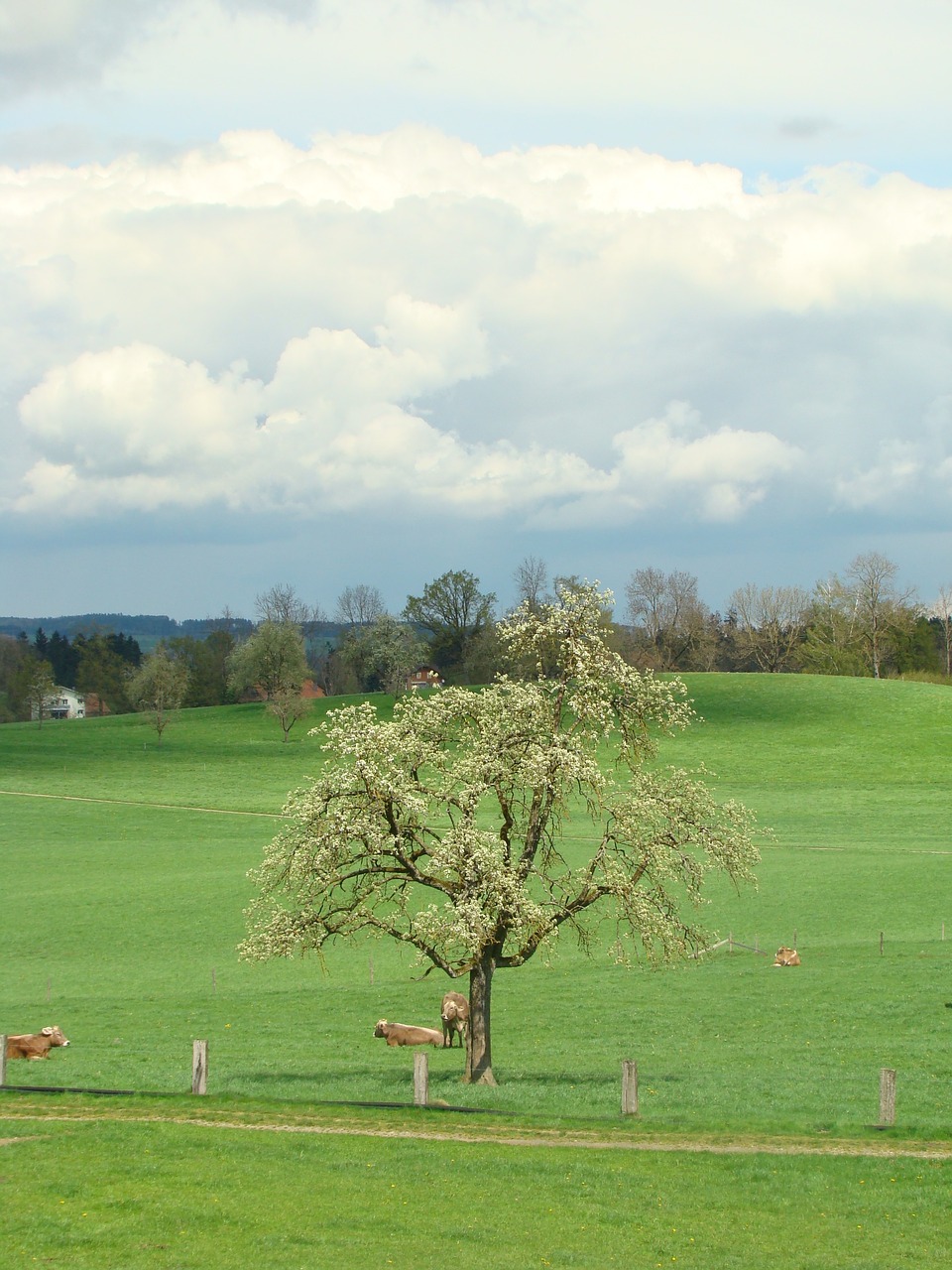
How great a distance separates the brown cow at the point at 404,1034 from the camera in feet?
99.7

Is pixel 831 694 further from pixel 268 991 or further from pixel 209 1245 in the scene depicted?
pixel 209 1245

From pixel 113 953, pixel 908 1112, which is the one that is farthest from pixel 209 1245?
pixel 113 953

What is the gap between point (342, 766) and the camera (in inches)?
941

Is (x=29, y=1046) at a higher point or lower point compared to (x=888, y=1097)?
lower

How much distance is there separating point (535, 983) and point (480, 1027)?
14.2 meters

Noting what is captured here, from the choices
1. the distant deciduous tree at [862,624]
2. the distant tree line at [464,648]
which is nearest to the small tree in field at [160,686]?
the distant tree line at [464,648]

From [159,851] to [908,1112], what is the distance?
49.5 meters

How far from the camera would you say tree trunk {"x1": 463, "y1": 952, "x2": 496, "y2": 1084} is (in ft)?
78.6

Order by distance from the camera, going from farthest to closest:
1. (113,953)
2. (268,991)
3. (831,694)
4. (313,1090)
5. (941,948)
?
(831,694)
(113,953)
(941,948)
(268,991)
(313,1090)

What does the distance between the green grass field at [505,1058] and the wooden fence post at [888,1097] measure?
31 centimetres

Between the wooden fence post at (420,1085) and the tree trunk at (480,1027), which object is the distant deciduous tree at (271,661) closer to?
the tree trunk at (480,1027)

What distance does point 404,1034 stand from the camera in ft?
99.9

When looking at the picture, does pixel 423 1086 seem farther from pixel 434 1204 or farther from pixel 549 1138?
pixel 434 1204

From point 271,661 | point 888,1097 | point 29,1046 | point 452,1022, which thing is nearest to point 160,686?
point 271,661
